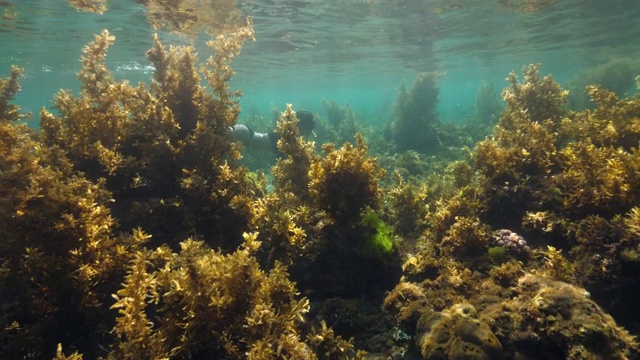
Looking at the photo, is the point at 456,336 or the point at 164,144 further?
the point at 164,144

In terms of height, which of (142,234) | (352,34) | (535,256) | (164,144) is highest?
(352,34)

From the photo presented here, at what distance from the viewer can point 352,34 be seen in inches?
1056

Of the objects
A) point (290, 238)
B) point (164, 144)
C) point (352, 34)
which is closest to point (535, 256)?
point (290, 238)

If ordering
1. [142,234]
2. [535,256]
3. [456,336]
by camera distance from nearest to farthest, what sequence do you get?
[456,336]
[142,234]
[535,256]

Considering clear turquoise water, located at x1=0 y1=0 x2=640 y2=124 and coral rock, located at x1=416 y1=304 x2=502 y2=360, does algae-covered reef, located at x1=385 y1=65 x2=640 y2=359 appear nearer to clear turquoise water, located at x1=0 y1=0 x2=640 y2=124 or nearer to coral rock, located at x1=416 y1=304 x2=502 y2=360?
coral rock, located at x1=416 y1=304 x2=502 y2=360

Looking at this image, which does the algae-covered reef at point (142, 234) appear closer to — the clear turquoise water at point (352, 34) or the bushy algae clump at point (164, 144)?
the bushy algae clump at point (164, 144)

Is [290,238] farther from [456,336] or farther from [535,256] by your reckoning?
[535,256]

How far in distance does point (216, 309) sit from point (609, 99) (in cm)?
1081

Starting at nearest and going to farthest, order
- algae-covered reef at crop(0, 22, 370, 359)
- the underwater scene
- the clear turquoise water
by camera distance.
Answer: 1. algae-covered reef at crop(0, 22, 370, 359)
2. the underwater scene
3. the clear turquoise water

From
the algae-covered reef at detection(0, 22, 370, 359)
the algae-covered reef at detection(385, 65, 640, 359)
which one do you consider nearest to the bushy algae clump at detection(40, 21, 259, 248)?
the algae-covered reef at detection(0, 22, 370, 359)

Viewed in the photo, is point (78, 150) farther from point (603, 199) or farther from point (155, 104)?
point (603, 199)

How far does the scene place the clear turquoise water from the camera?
1981 cm

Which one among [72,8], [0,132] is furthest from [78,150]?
[72,8]

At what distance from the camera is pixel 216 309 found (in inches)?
150
